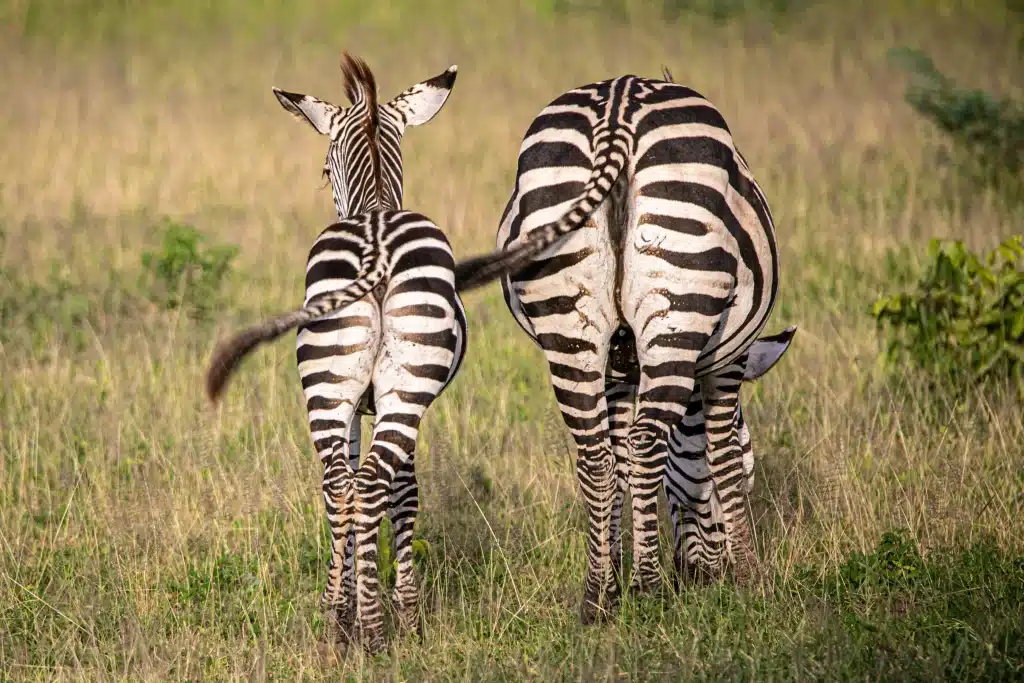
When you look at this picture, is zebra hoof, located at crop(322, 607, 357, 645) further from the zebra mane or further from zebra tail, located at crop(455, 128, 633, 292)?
the zebra mane

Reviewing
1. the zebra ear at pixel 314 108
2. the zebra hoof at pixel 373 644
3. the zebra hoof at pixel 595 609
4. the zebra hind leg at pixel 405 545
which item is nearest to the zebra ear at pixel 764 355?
the zebra hoof at pixel 595 609

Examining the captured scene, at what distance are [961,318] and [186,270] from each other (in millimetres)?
6672

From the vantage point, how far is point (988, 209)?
13102mm

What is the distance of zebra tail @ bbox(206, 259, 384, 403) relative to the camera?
15.2 ft

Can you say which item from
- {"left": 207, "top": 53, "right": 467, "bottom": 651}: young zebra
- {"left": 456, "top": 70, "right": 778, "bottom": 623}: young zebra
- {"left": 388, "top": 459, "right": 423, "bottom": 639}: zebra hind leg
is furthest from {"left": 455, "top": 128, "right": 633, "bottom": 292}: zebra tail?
{"left": 388, "top": 459, "right": 423, "bottom": 639}: zebra hind leg

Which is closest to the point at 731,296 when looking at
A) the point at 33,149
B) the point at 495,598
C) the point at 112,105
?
the point at 495,598

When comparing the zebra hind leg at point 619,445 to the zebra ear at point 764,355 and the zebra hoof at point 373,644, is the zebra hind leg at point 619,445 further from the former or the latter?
the zebra hoof at point 373,644

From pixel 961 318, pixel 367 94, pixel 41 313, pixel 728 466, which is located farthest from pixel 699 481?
pixel 41 313

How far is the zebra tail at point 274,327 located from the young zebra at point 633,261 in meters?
0.47

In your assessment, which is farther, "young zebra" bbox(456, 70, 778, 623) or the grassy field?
the grassy field

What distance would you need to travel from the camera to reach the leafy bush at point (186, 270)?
10.7m

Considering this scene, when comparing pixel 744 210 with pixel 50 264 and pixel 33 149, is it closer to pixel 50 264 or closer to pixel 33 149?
pixel 50 264

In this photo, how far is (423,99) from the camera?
637 cm

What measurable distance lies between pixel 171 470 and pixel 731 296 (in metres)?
3.98
